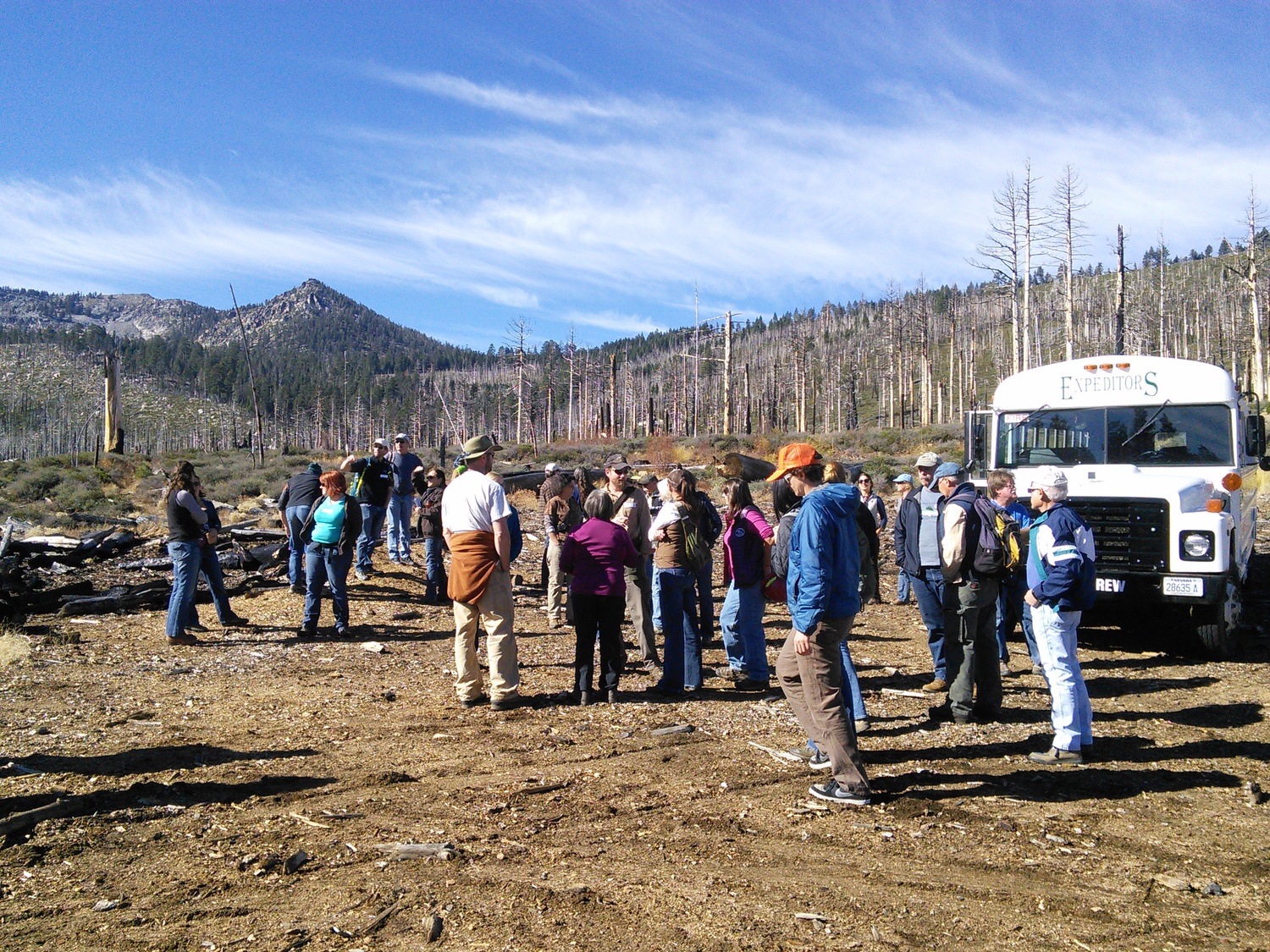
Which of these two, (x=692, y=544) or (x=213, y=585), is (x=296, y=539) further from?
(x=692, y=544)

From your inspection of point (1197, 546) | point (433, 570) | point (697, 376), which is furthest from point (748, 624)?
point (697, 376)

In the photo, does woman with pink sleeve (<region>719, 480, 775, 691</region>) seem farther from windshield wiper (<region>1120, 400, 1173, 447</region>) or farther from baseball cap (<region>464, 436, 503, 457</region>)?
windshield wiper (<region>1120, 400, 1173, 447</region>)

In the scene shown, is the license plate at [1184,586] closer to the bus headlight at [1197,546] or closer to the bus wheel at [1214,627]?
the bus headlight at [1197,546]

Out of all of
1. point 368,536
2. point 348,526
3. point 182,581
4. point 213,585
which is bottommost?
point 213,585

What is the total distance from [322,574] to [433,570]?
1964 millimetres

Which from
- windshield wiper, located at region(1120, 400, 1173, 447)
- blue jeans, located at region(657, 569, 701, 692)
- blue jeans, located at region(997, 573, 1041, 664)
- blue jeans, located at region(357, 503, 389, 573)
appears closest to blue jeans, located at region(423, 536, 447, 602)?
blue jeans, located at region(357, 503, 389, 573)

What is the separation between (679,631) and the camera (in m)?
6.78

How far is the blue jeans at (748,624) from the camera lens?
22.4ft

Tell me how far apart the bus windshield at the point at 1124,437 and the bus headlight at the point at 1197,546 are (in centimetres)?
85

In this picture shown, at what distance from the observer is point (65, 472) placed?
92.0 feet

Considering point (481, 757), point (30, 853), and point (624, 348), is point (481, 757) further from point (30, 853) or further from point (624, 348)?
→ point (624, 348)

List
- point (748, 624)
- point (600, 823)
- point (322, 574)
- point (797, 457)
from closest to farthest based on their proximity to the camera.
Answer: point (600, 823) < point (797, 457) < point (748, 624) < point (322, 574)

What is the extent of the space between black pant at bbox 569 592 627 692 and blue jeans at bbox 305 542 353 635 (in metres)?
3.62

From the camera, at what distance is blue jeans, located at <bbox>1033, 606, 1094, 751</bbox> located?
5234 mm
